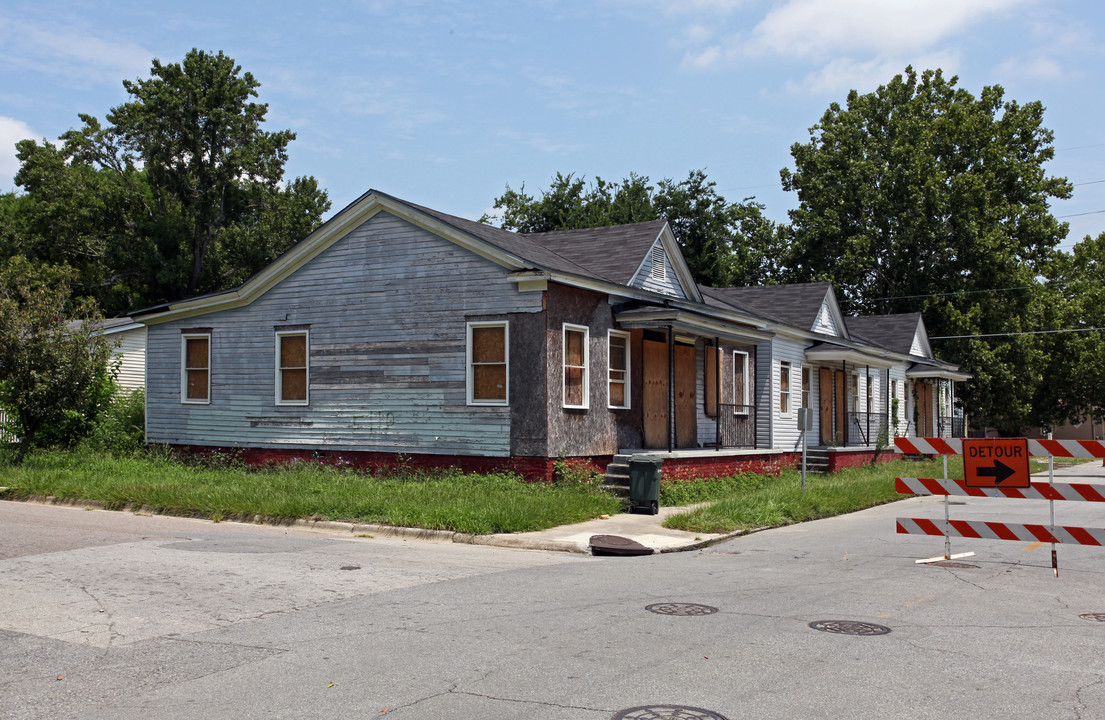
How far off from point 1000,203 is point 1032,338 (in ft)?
21.8

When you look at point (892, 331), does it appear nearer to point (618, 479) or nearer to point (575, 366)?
point (575, 366)

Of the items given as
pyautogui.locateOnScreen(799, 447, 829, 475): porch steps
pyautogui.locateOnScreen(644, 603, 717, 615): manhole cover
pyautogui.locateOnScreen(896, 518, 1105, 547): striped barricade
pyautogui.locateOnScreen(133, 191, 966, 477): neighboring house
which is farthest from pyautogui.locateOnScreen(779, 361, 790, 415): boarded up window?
pyautogui.locateOnScreen(644, 603, 717, 615): manhole cover

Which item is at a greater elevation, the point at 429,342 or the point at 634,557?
the point at 429,342


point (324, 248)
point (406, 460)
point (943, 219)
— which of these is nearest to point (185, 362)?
point (324, 248)

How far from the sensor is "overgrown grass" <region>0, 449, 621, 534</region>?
1496 centimetres

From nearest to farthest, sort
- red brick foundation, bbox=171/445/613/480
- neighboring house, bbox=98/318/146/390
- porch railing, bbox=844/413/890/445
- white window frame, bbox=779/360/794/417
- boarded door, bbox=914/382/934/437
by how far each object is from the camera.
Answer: red brick foundation, bbox=171/445/613/480
white window frame, bbox=779/360/794/417
neighboring house, bbox=98/318/146/390
porch railing, bbox=844/413/890/445
boarded door, bbox=914/382/934/437

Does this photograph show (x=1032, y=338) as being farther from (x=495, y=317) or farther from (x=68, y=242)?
(x=68, y=242)

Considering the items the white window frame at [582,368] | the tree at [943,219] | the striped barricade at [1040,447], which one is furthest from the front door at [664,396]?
the tree at [943,219]

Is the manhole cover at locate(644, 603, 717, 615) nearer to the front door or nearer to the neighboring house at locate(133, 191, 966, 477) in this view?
the neighboring house at locate(133, 191, 966, 477)

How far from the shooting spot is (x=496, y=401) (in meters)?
19.2

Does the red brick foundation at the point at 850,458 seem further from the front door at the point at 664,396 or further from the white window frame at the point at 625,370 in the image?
the white window frame at the point at 625,370

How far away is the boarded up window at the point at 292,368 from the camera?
2180cm

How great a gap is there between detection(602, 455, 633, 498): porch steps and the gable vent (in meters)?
6.28

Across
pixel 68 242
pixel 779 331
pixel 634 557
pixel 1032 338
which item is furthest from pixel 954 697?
pixel 68 242
